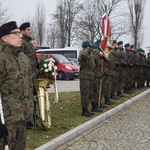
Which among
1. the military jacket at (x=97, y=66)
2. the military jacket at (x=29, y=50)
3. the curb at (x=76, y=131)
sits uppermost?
the military jacket at (x=29, y=50)

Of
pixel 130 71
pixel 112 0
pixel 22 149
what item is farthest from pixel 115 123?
pixel 112 0

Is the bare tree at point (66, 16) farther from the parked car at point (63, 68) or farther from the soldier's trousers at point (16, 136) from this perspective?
the soldier's trousers at point (16, 136)

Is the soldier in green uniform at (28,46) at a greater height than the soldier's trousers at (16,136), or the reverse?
the soldier in green uniform at (28,46)

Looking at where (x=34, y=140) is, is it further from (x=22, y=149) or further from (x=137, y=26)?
(x=137, y=26)

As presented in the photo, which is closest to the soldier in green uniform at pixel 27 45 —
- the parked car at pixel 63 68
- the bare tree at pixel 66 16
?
the parked car at pixel 63 68

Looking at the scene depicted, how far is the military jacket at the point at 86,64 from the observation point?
8.44 metres

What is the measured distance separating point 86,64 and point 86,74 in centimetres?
28

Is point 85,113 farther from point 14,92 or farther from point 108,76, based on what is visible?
point 14,92

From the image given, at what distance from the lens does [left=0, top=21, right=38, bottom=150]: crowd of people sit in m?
3.45

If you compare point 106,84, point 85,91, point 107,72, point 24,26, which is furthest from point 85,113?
point 24,26

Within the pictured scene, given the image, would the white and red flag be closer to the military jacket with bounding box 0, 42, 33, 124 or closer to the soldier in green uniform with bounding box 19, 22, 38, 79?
the soldier in green uniform with bounding box 19, 22, 38, 79

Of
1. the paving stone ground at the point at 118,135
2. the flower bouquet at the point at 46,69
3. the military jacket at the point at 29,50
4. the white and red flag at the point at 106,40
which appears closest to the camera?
the paving stone ground at the point at 118,135

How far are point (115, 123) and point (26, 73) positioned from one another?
15.9 ft

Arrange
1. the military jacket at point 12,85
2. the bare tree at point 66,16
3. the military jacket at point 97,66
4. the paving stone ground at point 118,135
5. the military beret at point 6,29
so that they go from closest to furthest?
the military jacket at point 12,85 → the military beret at point 6,29 → the paving stone ground at point 118,135 → the military jacket at point 97,66 → the bare tree at point 66,16
